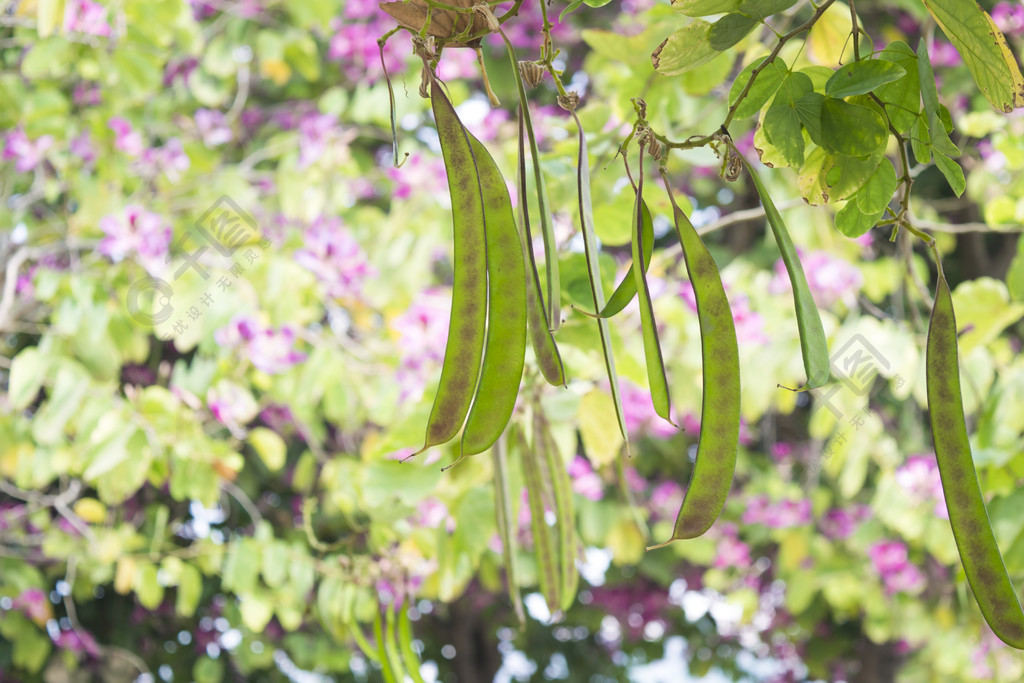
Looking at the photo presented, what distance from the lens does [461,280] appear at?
0.28 meters

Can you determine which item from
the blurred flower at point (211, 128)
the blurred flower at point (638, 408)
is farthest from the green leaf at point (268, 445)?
the blurred flower at point (211, 128)

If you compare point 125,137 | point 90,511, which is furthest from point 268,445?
point 125,137

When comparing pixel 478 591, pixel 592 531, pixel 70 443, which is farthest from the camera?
pixel 478 591

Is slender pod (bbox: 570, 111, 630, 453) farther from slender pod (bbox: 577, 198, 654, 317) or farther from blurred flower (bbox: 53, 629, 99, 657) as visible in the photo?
blurred flower (bbox: 53, 629, 99, 657)

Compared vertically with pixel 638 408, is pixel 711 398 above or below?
above

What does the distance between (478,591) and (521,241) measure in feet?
9.72

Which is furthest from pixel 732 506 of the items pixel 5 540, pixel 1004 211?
pixel 5 540

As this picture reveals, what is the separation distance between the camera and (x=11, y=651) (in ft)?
8.37

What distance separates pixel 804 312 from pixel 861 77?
0.10 m

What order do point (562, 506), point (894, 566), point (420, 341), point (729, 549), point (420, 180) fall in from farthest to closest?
point (729, 549) → point (894, 566) → point (420, 180) → point (420, 341) → point (562, 506)

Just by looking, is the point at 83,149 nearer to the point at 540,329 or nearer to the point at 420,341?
the point at 420,341

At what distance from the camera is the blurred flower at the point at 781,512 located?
2285mm

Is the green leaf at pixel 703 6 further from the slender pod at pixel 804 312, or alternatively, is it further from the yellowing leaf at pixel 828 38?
the yellowing leaf at pixel 828 38

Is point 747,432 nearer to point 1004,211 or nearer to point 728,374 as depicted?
point 1004,211
